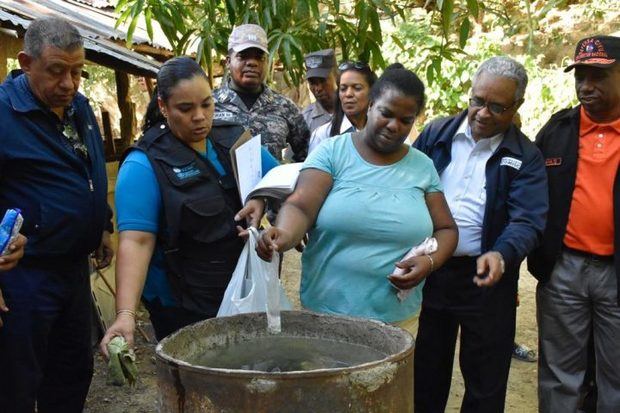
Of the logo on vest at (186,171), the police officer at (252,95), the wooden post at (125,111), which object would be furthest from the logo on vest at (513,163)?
the wooden post at (125,111)

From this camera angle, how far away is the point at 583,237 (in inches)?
140

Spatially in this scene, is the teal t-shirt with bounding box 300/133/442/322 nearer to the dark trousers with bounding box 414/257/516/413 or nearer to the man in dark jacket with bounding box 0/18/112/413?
the dark trousers with bounding box 414/257/516/413

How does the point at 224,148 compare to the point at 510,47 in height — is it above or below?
below

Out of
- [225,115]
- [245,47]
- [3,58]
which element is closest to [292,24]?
[245,47]

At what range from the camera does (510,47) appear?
14.5 m

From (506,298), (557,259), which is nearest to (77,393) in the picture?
(506,298)

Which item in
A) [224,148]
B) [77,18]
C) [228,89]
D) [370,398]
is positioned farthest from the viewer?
[77,18]

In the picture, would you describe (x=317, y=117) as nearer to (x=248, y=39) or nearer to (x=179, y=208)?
(x=248, y=39)

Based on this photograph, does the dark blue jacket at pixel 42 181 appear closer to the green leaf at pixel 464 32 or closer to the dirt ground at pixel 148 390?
the dirt ground at pixel 148 390

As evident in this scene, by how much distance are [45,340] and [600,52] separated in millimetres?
2643

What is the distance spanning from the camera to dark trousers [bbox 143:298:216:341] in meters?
Result: 3.01

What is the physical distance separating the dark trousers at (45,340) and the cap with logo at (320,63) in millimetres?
2386

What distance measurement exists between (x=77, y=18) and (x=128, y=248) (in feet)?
19.9

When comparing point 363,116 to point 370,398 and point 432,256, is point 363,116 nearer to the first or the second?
point 432,256
